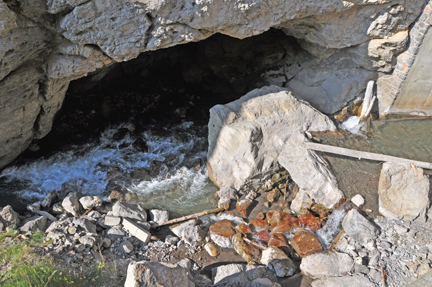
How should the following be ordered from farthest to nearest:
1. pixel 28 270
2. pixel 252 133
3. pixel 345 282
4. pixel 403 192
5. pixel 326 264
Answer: pixel 252 133 → pixel 403 192 → pixel 326 264 → pixel 345 282 → pixel 28 270

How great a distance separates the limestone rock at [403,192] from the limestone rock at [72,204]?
5110mm

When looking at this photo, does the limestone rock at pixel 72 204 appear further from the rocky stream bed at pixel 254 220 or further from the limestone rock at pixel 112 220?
the limestone rock at pixel 112 220

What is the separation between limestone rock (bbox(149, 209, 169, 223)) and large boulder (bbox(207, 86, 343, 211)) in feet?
4.01

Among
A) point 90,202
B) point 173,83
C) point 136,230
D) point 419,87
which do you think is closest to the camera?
point 136,230

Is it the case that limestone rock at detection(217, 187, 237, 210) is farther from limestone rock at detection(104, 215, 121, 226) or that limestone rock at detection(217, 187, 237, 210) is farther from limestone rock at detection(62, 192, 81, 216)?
limestone rock at detection(62, 192, 81, 216)

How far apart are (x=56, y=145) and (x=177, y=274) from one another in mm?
4677

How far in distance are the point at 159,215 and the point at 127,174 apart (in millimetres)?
1377

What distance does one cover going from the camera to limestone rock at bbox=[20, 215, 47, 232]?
178 inches

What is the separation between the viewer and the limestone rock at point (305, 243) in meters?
4.73

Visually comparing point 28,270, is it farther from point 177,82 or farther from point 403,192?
point 177,82

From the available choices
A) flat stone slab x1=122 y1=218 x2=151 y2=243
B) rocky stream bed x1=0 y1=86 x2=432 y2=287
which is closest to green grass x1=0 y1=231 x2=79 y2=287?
rocky stream bed x1=0 y1=86 x2=432 y2=287

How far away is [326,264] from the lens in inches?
172

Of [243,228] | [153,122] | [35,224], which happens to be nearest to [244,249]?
[243,228]

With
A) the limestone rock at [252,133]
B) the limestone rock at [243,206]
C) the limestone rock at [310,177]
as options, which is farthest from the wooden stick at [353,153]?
the limestone rock at [243,206]
